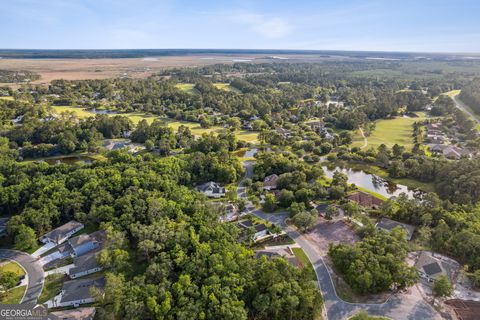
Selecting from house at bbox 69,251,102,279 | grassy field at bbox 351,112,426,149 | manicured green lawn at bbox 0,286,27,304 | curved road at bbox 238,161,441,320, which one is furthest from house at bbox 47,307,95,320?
grassy field at bbox 351,112,426,149

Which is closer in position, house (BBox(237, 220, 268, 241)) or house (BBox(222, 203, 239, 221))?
house (BBox(237, 220, 268, 241))

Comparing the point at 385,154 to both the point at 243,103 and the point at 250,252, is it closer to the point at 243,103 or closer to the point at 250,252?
the point at 250,252

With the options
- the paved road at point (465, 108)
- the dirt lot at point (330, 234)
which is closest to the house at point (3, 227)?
the dirt lot at point (330, 234)

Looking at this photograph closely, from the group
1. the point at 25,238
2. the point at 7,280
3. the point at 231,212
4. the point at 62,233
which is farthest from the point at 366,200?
the point at 25,238

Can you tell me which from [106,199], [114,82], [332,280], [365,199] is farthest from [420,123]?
[114,82]

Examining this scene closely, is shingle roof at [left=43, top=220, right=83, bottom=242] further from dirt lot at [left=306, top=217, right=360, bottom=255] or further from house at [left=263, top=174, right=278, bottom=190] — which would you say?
dirt lot at [left=306, top=217, right=360, bottom=255]

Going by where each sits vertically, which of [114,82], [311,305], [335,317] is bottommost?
[335,317]
